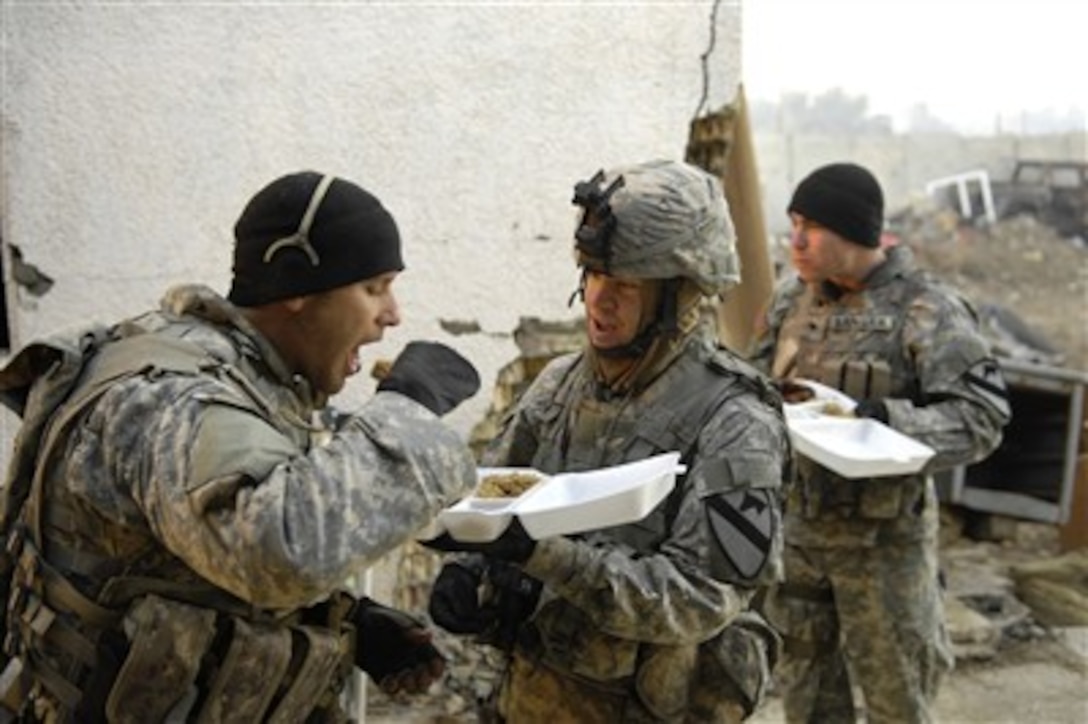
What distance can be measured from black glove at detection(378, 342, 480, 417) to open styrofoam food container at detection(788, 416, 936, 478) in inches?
55.2

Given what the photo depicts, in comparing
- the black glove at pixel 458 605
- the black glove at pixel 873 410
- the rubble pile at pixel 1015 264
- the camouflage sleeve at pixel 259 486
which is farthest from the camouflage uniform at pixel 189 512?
the rubble pile at pixel 1015 264

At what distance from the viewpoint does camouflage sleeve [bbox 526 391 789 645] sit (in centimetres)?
225

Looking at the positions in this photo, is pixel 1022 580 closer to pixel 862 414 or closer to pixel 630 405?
pixel 862 414

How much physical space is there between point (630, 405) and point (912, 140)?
69.9 ft

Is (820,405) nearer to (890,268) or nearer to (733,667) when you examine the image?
(890,268)

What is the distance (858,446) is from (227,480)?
2213 mm

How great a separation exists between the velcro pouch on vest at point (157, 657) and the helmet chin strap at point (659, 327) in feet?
3.54


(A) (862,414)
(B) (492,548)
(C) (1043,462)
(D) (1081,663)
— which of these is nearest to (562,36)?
(A) (862,414)

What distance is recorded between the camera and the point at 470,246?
177 inches

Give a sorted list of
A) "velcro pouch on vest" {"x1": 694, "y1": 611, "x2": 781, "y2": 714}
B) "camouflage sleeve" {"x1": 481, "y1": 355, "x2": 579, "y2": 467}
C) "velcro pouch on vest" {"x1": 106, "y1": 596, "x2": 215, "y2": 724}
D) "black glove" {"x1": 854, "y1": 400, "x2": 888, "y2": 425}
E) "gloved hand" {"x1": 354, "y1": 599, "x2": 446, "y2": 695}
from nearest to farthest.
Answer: "velcro pouch on vest" {"x1": 106, "y1": 596, "x2": 215, "y2": 724} → "gloved hand" {"x1": 354, "y1": 599, "x2": 446, "y2": 695} → "velcro pouch on vest" {"x1": 694, "y1": 611, "x2": 781, "y2": 714} → "camouflage sleeve" {"x1": 481, "y1": 355, "x2": 579, "y2": 467} → "black glove" {"x1": 854, "y1": 400, "x2": 888, "y2": 425}

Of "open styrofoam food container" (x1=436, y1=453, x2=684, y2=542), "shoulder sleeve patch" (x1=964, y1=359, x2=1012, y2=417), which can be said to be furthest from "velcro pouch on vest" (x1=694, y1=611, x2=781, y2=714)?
"shoulder sleeve patch" (x1=964, y1=359, x2=1012, y2=417)

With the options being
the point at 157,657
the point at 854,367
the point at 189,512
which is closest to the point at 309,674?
the point at 157,657

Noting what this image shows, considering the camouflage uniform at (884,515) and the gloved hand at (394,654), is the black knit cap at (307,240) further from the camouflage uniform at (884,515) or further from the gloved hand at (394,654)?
the camouflage uniform at (884,515)

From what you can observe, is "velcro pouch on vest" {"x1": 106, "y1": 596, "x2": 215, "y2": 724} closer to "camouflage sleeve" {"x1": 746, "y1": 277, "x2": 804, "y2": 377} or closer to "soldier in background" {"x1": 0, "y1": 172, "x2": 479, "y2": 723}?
"soldier in background" {"x1": 0, "y1": 172, "x2": 479, "y2": 723}
